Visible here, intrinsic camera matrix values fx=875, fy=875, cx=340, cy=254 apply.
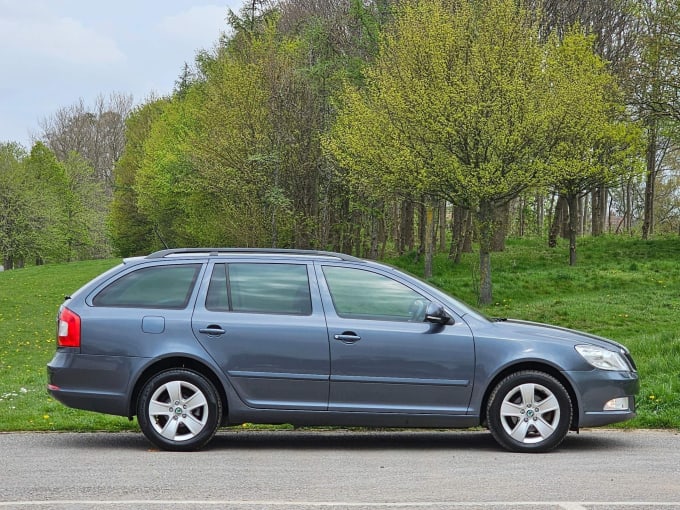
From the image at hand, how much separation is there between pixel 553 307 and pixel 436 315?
1612cm

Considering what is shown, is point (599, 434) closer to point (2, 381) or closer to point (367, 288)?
point (367, 288)

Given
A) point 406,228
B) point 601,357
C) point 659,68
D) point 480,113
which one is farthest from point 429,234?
point 601,357

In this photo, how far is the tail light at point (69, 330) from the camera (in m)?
7.58

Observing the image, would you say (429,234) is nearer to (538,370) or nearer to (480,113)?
(480,113)

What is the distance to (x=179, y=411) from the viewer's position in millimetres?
7438

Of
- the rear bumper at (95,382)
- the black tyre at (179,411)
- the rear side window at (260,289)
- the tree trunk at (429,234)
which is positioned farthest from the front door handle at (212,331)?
the tree trunk at (429,234)

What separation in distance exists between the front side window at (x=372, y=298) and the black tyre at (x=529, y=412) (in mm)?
968

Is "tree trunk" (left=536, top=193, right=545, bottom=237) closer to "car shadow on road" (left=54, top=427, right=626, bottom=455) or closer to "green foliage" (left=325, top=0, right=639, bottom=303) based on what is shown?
"green foliage" (left=325, top=0, right=639, bottom=303)

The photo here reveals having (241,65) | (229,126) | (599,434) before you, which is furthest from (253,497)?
(241,65)

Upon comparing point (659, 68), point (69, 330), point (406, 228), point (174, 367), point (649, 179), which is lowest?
point (174, 367)

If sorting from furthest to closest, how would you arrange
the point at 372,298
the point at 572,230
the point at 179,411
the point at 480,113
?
the point at 572,230 < the point at 480,113 < the point at 372,298 < the point at 179,411

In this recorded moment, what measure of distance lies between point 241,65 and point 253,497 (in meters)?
31.1

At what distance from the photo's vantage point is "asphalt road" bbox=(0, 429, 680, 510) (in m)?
5.55

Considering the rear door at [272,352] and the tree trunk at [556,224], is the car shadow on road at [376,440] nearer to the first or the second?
the rear door at [272,352]
